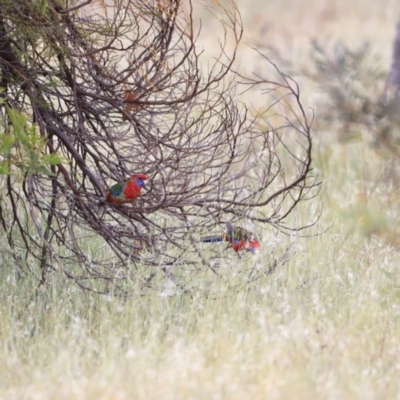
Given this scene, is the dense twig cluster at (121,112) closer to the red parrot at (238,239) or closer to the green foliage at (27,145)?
the red parrot at (238,239)

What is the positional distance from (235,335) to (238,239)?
3.51 ft

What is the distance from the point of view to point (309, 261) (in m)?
5.72

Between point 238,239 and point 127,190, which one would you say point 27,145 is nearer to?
point 127,190

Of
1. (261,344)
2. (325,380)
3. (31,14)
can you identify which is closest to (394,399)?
(325,380)

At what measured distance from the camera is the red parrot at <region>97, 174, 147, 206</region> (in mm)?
4578

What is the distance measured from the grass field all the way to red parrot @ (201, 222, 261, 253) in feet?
0.87

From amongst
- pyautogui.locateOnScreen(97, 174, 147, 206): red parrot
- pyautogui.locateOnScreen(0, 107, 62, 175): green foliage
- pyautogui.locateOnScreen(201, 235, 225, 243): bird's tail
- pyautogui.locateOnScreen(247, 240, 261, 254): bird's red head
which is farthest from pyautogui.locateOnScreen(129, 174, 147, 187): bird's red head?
pyautogui.locateOnScreen(247, 240, 261, 254): bird's red head

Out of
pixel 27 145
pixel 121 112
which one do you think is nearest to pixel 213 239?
pixel 121 112

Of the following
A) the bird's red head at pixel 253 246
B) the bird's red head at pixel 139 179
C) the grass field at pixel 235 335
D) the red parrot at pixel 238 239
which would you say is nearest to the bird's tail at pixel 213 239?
the red parrot at pixel 238 239

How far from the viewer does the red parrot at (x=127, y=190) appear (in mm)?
4578

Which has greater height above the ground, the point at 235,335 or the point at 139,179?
the point at 139,179

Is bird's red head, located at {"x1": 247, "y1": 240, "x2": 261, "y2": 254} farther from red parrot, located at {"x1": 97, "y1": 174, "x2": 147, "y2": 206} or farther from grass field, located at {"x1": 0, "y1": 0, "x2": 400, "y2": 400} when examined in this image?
red parrot, located at {"x1": 97, "y1": 174, "x2": 147, "y2": 206}

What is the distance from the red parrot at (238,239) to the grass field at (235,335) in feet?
0.87

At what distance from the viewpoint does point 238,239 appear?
523cm
